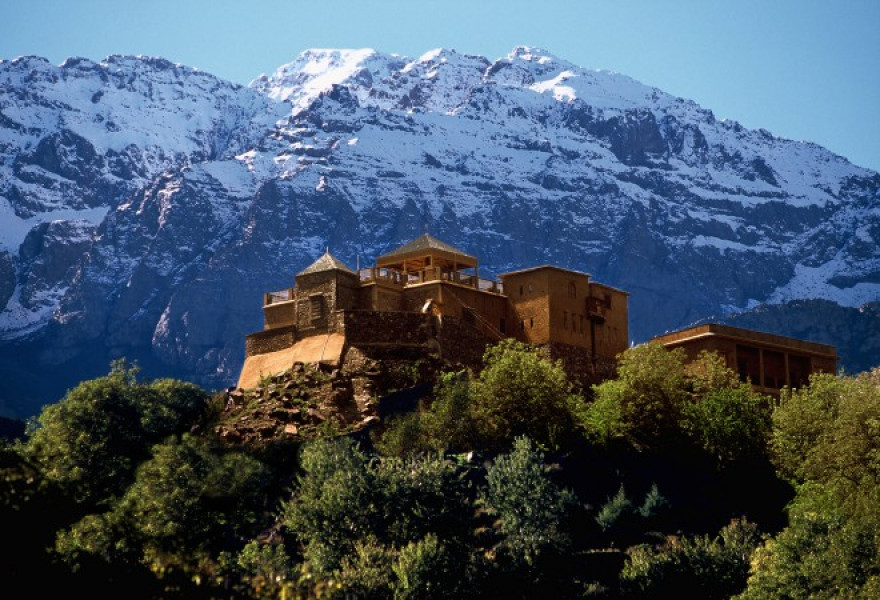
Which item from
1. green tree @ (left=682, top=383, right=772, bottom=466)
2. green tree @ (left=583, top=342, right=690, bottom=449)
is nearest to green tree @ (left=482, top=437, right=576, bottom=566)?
green tree @ (left=583, top=342, right=690, bottom=449)

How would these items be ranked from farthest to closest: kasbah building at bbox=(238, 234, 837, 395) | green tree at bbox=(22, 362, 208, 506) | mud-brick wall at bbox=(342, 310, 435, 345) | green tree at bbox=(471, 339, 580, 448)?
kasbah building at bbox=(238, 234, 837, 395)
mud-brick wall at bbox=(342, 310, 435, 345)
green tree at bbox=(471, 339, 580, 448)
green tree at bbox=(22, 362, 208, 506)

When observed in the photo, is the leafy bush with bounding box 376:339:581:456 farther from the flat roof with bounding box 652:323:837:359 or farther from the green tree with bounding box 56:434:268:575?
the flat roof with bounding box 652:323:837:359

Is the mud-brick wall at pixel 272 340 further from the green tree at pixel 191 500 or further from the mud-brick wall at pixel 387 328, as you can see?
the green tree at pixel 191 500

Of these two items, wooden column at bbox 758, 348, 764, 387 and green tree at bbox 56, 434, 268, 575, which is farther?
wooden column at bbox 758, 348, 764, 387

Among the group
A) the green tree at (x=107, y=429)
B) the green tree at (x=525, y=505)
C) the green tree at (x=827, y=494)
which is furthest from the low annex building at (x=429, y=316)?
the green tree at (x=525, y=505)

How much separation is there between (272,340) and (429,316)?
10140 mm

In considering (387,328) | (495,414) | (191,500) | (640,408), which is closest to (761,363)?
(640,408)

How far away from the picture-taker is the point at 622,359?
101 metres

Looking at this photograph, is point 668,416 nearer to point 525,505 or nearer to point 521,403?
point 521,403

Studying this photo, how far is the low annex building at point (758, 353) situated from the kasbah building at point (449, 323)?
0.09 m

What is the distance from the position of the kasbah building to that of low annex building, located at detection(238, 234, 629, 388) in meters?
0.06

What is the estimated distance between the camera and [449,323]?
102 m

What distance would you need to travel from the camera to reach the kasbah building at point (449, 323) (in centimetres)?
10000

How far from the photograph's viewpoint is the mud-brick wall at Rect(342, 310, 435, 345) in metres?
99.6
